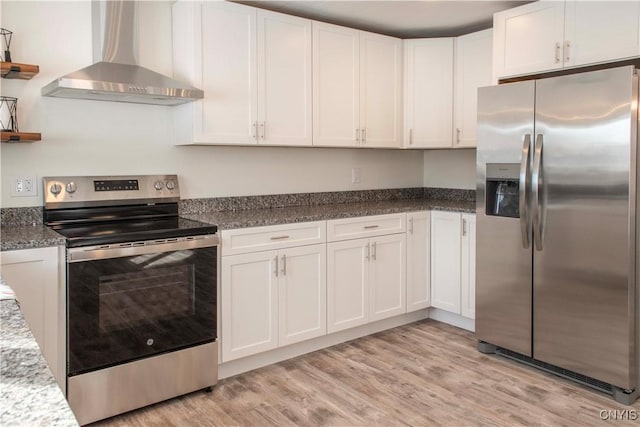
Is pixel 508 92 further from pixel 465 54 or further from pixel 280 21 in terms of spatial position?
pixel 280 21

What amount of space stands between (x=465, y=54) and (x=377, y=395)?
250 cm

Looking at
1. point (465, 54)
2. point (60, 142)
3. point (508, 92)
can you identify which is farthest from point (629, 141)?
point (60, 142)

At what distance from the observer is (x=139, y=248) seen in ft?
8.39

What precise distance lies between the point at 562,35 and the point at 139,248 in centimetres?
262

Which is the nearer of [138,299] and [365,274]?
[138,299]

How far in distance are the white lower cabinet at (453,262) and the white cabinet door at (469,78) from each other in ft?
1.99

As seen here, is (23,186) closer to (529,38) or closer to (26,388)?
(26,388)

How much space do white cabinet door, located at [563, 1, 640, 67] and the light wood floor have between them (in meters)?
1.81

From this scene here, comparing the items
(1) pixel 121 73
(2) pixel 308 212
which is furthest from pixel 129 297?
(2) pixel 308 212

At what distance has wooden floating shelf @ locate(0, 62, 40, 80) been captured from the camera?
248 centimetres

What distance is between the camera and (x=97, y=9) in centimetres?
289

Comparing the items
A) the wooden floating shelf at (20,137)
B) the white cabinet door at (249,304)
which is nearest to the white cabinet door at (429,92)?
the white cabinet door at (249,304)

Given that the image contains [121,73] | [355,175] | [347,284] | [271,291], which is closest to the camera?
[121,73]

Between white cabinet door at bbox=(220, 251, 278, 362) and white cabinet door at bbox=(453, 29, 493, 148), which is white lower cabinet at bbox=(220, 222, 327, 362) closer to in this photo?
white cabinet door at bbox=(220, 251, 278, 362)
